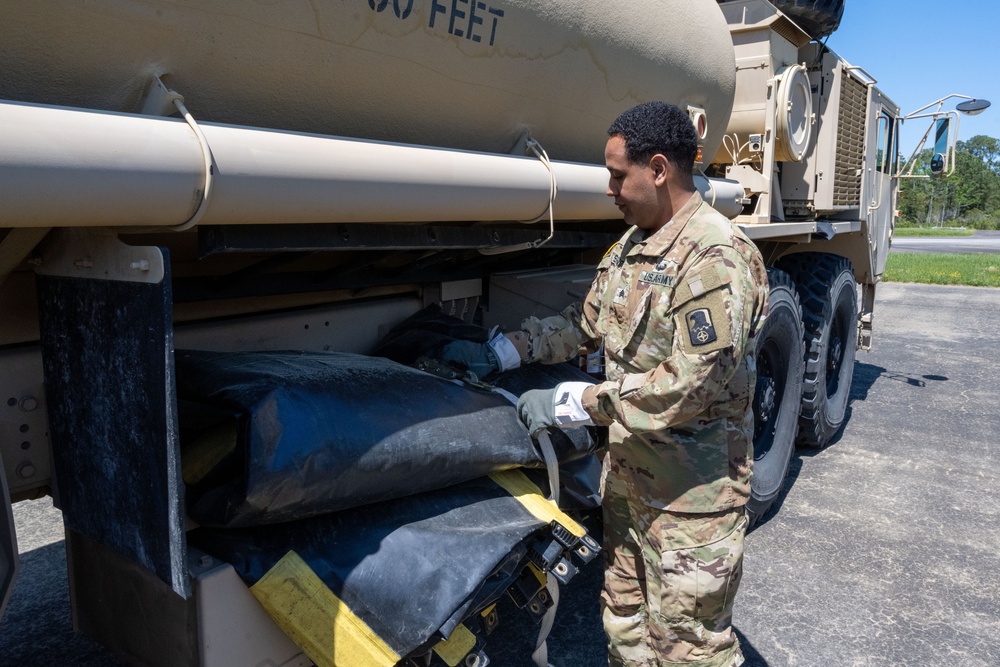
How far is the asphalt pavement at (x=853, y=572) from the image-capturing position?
9.03ft

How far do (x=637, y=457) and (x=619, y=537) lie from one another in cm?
28

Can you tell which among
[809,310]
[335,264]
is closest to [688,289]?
[335,264]

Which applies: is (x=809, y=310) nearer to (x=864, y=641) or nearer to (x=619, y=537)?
(x=864, y=641)

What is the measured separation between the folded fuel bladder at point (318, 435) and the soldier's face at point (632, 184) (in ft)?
2.09

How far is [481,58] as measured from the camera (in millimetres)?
1968

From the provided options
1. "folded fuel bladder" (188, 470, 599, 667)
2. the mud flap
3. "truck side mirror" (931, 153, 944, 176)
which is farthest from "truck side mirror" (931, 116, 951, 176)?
the mud flap

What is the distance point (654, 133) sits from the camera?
1.89 meters

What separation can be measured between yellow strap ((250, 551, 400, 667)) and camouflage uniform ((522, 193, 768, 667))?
776mm

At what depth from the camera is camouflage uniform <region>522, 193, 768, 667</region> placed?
1872 mm

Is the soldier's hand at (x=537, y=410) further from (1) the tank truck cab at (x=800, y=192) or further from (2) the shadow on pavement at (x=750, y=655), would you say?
(1) the tank truck cab at (x=800, y=192)

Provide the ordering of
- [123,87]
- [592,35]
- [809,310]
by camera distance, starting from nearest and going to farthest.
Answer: [123,87] → [592,35] → [809,310]

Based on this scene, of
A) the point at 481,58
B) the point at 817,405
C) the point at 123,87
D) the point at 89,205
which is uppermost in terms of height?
the point at 481,58

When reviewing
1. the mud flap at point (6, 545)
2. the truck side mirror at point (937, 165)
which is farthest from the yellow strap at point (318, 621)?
the truck side mirror at point (937, 165)

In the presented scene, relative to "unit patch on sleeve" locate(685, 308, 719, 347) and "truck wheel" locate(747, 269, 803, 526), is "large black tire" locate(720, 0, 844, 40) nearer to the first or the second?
"truck wheel" locate(747, 269, 803, 526)
